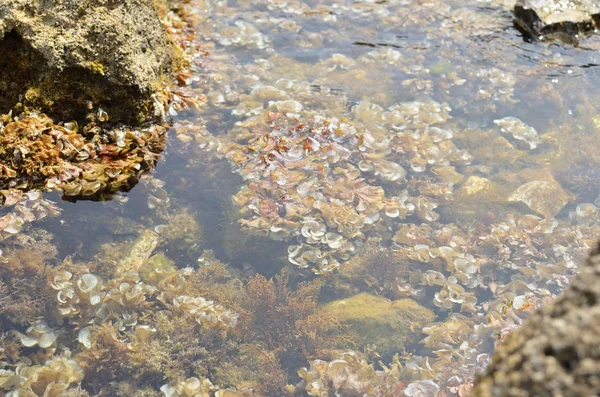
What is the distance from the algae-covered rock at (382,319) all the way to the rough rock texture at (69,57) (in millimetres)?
3050

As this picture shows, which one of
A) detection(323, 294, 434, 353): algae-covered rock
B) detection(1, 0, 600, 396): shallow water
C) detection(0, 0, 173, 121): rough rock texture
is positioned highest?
detection(0, 0, 173, 121): rough rock texture

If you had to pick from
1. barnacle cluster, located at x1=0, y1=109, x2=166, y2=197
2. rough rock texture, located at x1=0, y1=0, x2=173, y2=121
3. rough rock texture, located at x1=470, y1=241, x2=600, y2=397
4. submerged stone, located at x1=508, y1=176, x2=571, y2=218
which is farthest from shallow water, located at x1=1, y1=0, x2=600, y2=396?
rough rock texture, located at x1=470, y1=241, x2=600, y2=397

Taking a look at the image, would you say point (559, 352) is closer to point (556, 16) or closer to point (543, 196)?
point (543, 196)

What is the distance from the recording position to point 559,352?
1360mm

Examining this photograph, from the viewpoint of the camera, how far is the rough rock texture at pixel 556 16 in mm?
7652

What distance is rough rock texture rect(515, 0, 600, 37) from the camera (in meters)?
7.65

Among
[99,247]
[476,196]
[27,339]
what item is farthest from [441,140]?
[27,339]

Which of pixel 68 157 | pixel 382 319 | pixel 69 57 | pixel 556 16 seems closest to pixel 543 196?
pixel 382 319

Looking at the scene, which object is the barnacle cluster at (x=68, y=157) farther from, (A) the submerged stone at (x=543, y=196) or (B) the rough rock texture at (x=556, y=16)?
(B) the rough rock texture at (x=556, y=16)

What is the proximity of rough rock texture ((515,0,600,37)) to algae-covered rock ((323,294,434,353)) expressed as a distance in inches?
208

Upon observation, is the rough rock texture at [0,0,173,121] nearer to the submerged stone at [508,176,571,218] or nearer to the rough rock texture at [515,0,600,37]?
the submerged stone at [508,176,571,218]

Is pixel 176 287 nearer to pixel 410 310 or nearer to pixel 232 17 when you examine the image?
pixel 410 310

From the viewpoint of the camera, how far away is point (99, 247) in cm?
464

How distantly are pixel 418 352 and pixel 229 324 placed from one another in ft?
5.15
